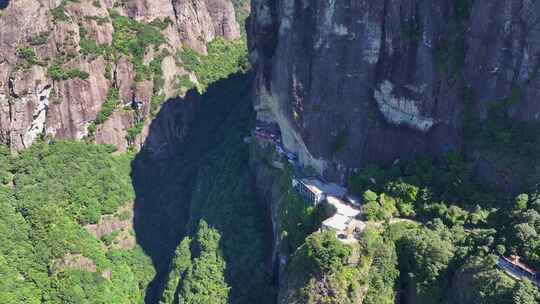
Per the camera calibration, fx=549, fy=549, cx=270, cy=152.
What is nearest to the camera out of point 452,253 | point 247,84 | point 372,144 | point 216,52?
point 452,253

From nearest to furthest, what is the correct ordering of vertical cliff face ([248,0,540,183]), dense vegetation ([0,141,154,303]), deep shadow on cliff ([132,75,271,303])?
vertical cliff face ([248,0,540,183]), dense vegetation ([0,141,154,303]), deep shadow on cliff ([132,75,271,303])

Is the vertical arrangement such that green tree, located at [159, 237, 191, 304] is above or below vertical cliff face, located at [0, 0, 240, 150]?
below

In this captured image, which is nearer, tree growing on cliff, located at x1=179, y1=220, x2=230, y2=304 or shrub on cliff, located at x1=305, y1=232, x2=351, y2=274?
shrub on cliff, located at x1=305, y1=232, x2=351, y2=274

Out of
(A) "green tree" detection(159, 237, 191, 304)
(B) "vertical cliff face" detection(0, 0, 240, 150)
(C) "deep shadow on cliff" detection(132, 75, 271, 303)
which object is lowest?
(A) "green tree" detection(159, 237, 191, 304)

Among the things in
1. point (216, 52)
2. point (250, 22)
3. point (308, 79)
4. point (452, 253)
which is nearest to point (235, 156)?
point (250, 22)

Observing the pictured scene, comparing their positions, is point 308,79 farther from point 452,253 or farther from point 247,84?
point 247,84

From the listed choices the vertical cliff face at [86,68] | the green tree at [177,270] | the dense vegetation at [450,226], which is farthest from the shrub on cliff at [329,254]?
the vertical cliff face at [86,68]

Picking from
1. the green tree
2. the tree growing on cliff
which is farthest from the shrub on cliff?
the green tree

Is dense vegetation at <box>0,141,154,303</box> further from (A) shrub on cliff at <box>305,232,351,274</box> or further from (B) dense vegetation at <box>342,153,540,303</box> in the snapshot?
(B) dense vegetation at <box>342,153,540,303</box>
